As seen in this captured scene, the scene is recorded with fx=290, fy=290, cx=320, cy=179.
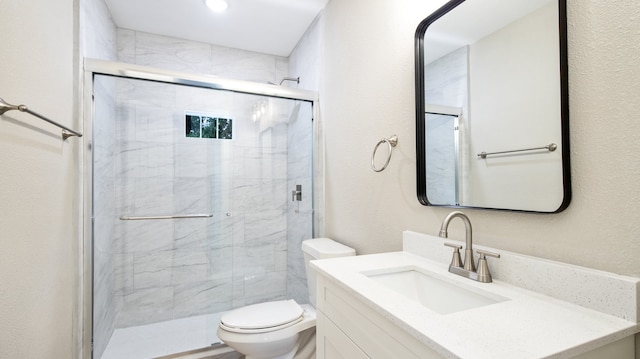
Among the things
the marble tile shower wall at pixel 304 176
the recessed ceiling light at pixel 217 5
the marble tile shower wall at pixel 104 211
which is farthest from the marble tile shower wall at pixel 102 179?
the marble tile shower wall at pixel 304 176

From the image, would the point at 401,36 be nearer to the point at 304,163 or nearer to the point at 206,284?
the point at 304,163

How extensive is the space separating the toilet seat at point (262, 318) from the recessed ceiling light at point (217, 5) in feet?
6.85

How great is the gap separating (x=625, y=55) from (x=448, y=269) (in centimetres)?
73

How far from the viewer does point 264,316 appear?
163 centimetres

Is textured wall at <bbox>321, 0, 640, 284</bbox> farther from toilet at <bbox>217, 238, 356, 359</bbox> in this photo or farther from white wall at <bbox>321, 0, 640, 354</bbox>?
toilet at <bbox>217, 238, 356, 359</bbox>

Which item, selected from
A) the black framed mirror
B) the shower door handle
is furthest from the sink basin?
the shower door handle

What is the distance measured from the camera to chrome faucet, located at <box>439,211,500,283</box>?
88 cm

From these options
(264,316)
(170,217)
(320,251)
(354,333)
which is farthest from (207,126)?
(354,333)

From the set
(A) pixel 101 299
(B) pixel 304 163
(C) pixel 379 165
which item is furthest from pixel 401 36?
(A) pixel 101 299

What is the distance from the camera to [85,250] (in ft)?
5.48

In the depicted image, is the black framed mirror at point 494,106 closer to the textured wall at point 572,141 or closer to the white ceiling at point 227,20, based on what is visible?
the textured wall at point 572,141

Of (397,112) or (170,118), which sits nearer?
(397,112)

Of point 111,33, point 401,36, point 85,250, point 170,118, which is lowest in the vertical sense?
point 85,250

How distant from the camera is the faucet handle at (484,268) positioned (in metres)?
0.87
